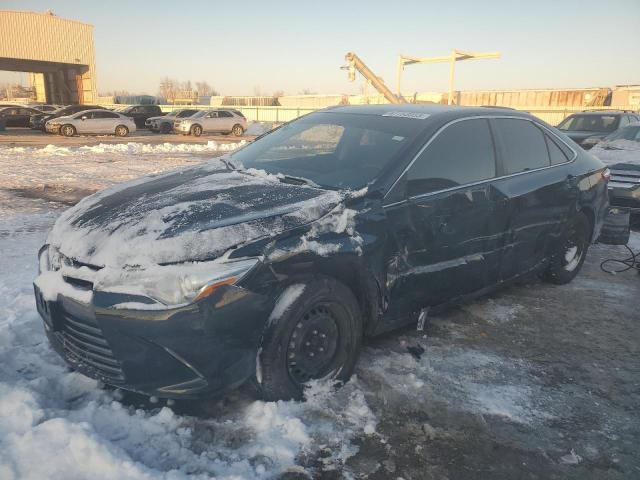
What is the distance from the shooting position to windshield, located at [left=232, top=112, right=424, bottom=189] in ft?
10.6

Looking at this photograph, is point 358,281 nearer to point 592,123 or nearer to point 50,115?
point 592,123

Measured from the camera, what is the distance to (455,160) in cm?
348

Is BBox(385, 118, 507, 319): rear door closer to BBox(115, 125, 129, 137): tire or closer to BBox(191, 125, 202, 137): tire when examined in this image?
BBox(115, 125, 129, 137): tire

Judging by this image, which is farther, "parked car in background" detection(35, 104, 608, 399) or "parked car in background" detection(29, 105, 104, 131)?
"parked car in background" detection(29, 105, 104, 131)

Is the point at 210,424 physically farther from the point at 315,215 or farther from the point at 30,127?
the point at 30,127

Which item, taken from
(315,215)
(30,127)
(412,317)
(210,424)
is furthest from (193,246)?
(30,127)

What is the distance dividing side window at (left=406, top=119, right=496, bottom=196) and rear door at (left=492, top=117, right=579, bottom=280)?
6.0 inches

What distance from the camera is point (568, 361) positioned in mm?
3469

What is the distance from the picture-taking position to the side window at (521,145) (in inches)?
155

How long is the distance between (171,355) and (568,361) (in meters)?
2.76

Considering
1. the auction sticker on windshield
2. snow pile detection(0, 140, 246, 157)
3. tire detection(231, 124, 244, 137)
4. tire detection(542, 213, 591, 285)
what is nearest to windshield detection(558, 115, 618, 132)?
snow pile detection(0, 140, 246, 157)

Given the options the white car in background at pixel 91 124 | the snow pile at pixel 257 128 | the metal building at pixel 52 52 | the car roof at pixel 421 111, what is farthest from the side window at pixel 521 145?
the metal building at pixel 52 52

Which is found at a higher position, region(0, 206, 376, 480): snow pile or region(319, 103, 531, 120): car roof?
region(319, 103, 531, 120): car roof

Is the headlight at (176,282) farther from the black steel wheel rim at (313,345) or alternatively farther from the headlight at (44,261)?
the headlight at (44,261)
